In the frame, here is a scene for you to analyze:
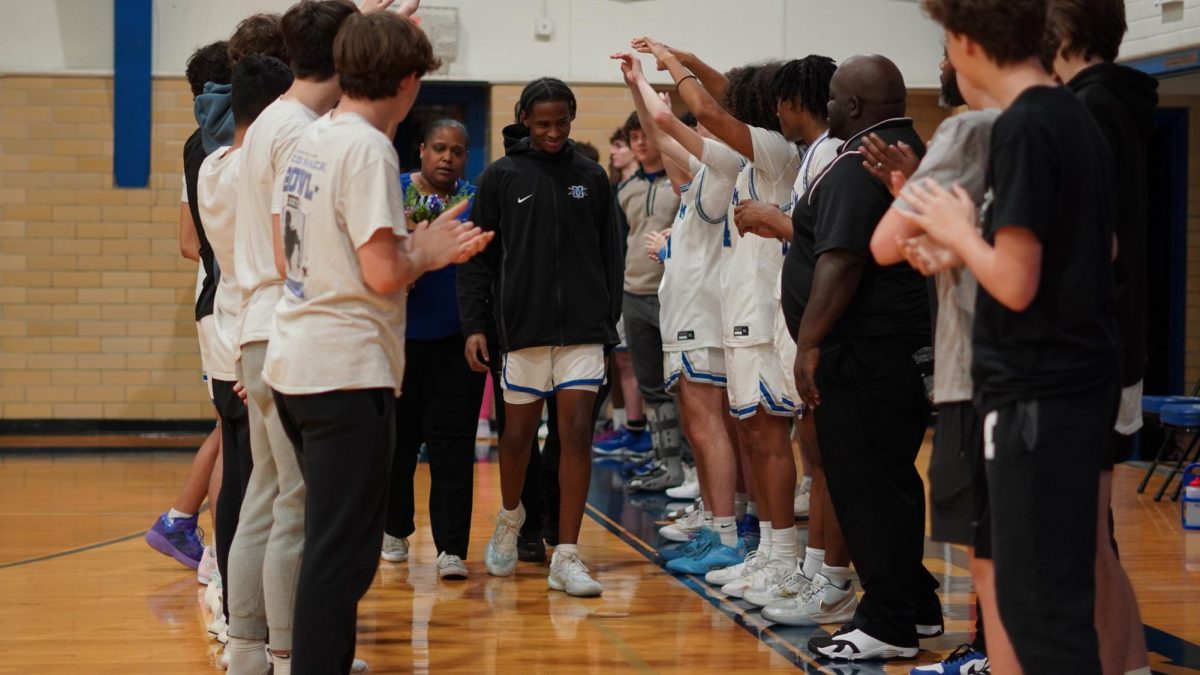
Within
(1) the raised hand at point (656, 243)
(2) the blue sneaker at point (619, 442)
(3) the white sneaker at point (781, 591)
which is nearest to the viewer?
(3) the white sneaker at point (781, 591)

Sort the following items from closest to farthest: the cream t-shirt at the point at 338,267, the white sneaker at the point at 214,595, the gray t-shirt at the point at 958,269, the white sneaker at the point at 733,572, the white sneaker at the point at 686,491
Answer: the gray t-shirt at the point at 958,269 < the cream t-shirt at the point at 338,267 < the white sneaker at the point at 214,595 < the white sneaker at the point at 733,572 < the white sneaker at the point at 686,491

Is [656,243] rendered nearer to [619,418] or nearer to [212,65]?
[212,65]

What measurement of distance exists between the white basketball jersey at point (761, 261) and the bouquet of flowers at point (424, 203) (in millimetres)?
1112

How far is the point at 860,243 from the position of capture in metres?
4.06

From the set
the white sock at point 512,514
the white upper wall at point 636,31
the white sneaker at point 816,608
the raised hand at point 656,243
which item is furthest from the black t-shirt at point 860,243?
the white upper wall at point 636,31

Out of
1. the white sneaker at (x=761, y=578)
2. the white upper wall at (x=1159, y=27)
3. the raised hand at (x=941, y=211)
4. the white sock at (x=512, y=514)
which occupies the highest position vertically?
the white upper wall at (x=1159, y=27)

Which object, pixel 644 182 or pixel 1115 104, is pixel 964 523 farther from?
pixel 644 182

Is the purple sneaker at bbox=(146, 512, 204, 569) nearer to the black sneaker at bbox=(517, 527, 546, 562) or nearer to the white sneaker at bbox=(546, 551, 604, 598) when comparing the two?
the black sneaker at bbox=(517, 527, 546, 562)

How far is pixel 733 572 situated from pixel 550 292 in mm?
1308

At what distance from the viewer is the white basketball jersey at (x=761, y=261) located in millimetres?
5227

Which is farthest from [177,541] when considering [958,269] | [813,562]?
[958,269]

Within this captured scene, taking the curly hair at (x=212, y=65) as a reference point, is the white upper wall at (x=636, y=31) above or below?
above

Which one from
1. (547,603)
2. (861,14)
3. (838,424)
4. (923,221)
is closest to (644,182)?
(861,14)

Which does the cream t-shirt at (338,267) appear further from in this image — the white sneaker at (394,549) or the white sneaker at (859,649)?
the white sneaker at (394,549)
